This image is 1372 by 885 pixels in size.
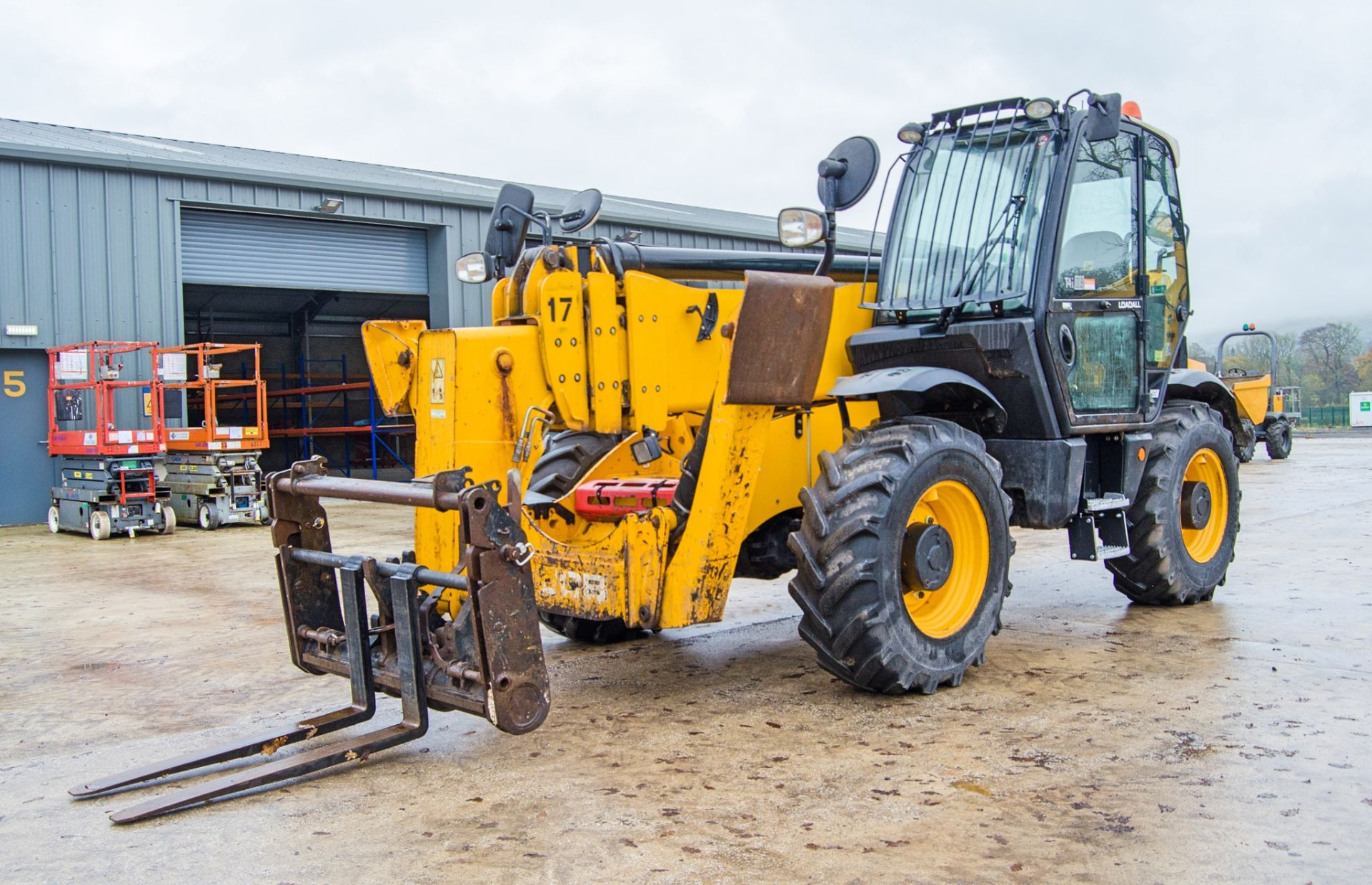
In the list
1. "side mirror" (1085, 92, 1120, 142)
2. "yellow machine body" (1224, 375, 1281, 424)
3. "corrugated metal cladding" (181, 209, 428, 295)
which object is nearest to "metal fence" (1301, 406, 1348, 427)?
"yellow machine body" (1224, 375, 1281, 424)

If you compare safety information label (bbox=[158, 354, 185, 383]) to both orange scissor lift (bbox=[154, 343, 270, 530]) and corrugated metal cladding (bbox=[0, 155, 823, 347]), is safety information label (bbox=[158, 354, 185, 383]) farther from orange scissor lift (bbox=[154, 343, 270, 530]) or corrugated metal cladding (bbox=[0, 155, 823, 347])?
corrugated metal cladding (bbox=[0, 155, 823, 347])

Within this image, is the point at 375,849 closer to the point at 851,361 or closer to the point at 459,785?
the point at 459,785

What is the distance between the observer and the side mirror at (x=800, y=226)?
517cm

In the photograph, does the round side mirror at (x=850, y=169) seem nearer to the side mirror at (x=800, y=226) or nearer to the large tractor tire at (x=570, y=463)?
the side mirror at (x=800, y=226)

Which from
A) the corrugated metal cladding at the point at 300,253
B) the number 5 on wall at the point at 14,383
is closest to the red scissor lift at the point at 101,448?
the number 5 on wall at the point at 14,383

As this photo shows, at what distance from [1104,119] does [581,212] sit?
270 centimetres

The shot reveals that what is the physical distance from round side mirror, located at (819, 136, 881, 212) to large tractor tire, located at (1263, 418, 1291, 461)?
21.0 metres

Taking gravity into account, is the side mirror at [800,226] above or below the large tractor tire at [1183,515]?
above

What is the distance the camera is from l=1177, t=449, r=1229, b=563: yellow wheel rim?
24.3 feet

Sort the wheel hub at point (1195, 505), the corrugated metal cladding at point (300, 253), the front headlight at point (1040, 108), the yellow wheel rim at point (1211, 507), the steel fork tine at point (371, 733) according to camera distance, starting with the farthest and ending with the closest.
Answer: the corrugated metal cladding at point (300, 253), the yellow wheel rim at point (1211, 507), the wheel hub at point (1195, 505), the front headlight at point (1040, 108), the steel fork tine at point (371, 733)

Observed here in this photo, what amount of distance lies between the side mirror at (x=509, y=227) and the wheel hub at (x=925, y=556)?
2374mm

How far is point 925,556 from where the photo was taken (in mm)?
5121

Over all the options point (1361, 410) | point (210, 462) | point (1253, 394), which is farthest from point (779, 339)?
point (1361, 410)

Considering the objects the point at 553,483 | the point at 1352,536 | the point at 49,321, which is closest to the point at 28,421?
the point at 49,321
